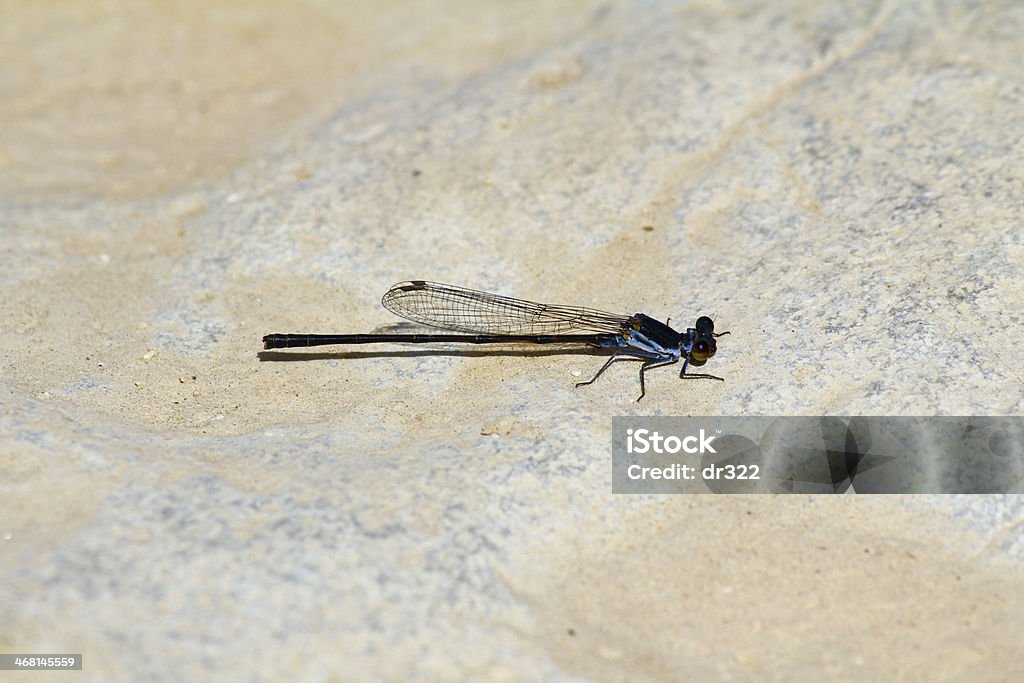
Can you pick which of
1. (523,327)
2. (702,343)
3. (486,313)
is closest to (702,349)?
(702,343)

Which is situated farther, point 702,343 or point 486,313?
point 486,313

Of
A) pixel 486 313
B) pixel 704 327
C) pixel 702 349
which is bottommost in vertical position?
pixel 702 349

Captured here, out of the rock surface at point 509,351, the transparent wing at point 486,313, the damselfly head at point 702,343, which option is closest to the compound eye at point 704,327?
the damselfly head at point 702,343

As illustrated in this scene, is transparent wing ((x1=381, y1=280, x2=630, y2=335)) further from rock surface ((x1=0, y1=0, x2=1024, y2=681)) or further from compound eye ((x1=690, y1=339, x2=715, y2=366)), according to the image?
compound eye ((x1=690, y1=339, x2=715, y2=366))

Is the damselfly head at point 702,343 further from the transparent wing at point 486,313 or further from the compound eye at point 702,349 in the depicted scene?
the transparent wing at point 486,313

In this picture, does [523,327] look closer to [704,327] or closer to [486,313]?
[486,313]

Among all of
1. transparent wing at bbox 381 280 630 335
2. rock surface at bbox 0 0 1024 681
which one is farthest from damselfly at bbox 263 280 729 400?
rock surface at bbox 0 0 1024 681

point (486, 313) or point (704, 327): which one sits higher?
point (486, 313)
